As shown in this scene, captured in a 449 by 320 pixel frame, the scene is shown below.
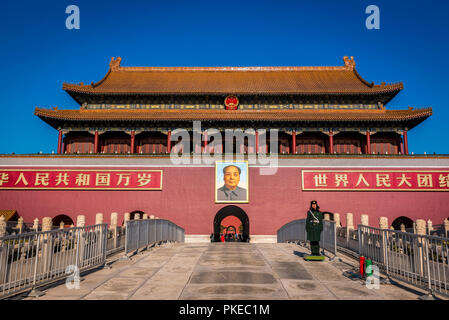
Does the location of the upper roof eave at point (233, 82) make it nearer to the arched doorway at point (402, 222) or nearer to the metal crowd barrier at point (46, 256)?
the arched doorway at point (402, 222)

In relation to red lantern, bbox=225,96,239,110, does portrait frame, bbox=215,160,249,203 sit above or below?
below

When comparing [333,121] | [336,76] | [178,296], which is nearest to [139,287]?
[178,296]

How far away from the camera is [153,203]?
21141mm

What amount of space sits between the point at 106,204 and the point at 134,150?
16.4 ft

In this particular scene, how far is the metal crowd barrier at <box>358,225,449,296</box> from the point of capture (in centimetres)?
611

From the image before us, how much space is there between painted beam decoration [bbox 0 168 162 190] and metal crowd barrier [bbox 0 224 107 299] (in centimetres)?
1235

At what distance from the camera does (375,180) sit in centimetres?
2105

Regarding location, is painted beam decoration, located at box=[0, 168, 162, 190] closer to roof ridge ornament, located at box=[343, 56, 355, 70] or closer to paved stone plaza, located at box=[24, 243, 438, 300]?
paved stone plaza, located at box=[24, 243, 438, 300]

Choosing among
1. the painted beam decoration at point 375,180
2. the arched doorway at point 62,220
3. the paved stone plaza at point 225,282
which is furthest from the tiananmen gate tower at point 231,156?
the paved stone plaza at point 225,282

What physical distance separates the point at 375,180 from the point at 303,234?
28.9 feet

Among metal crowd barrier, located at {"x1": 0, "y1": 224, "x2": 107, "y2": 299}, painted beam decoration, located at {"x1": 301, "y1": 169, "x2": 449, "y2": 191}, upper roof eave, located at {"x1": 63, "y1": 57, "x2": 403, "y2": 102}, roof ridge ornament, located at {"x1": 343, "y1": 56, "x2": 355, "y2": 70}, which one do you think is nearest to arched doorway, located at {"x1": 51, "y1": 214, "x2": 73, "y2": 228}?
upper roof eave, located at {"x1": 63, "y1": 57, "x2": 403, "y2": 102}

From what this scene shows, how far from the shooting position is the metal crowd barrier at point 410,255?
20.0 feet

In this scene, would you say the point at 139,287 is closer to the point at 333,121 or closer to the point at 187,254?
the point at 187,254

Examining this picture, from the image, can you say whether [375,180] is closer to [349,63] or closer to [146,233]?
[349,63]
